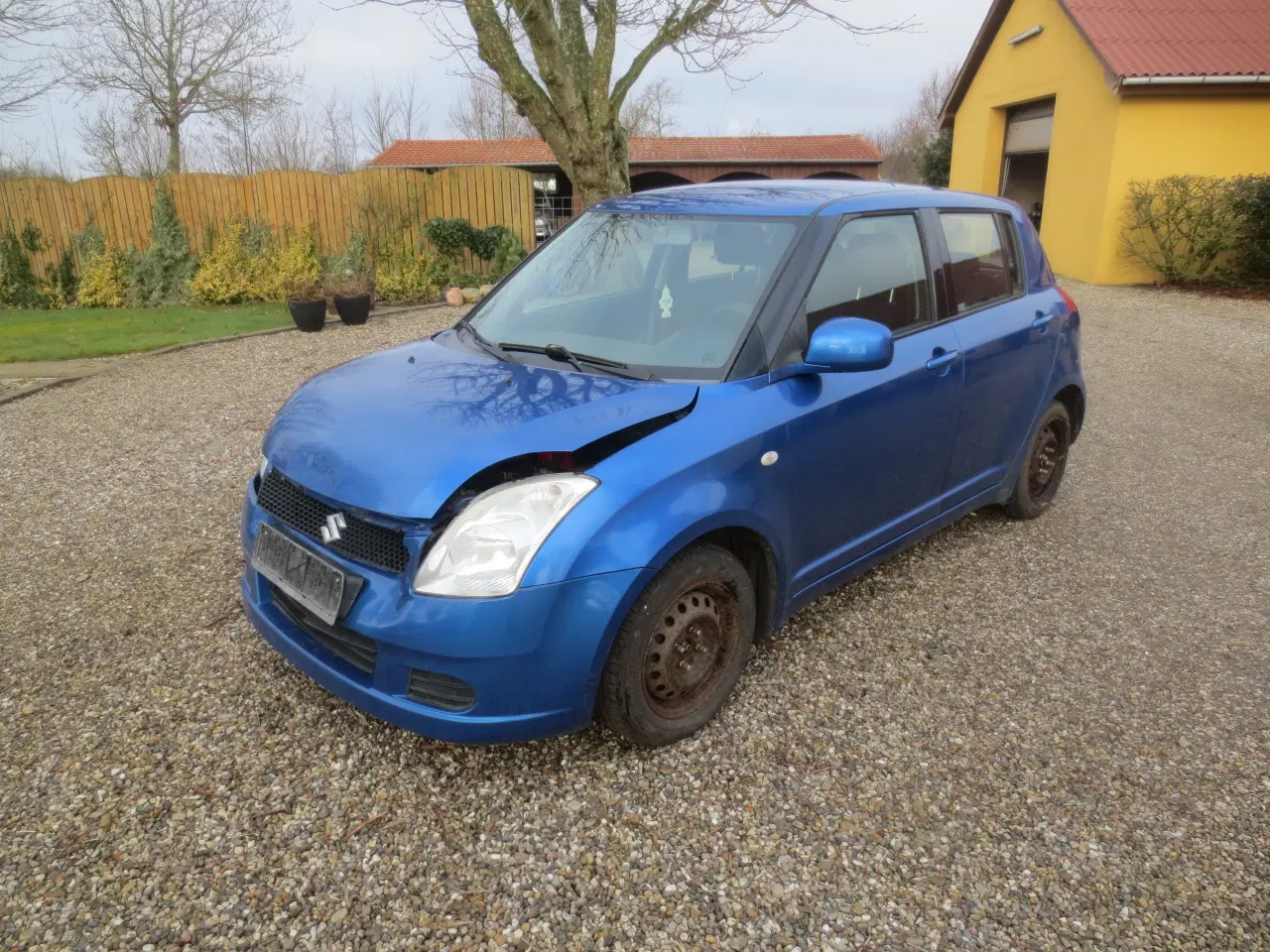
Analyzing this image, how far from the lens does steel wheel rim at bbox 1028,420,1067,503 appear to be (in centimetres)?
456

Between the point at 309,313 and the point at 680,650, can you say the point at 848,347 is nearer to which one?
the point at 680,650

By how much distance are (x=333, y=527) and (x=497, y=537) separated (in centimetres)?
55

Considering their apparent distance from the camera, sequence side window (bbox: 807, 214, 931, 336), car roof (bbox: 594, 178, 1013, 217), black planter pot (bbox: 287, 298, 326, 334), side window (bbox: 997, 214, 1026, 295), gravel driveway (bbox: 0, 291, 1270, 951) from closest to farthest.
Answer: gravel driveway (bbox: 0, 291, 1270, 951) < side window (bbox: 807, 214, 931, 336) < car roof (bbox: 594, 178, 1013, 217) < side window (bbox: 997, 214, 1026, 295) < black planter pot (bbox: 287, 298, 326, 334)

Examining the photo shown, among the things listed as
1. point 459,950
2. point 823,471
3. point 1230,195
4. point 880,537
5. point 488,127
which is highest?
point 488,127

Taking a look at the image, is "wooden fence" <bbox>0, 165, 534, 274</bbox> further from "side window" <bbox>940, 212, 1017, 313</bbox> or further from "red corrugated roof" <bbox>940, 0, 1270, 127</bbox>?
"side window" <bbox>940, 212, 1017, 313</bbox>

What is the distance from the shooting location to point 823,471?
3039mm

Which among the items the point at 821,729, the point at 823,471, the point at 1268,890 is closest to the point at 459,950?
the point at 821,729

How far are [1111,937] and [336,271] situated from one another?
13270mm

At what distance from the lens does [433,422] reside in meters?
2.64

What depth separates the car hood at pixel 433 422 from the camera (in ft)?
7.95

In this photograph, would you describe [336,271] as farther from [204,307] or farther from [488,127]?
[488,127]

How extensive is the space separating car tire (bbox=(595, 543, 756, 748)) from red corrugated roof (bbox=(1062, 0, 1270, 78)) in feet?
50.5

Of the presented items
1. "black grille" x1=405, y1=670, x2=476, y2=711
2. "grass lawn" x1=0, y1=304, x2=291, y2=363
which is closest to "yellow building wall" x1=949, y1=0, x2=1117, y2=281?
"grass lawn" x1=0, y1=304, x2=291, y2=363

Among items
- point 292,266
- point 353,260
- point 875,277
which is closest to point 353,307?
point 353,260
